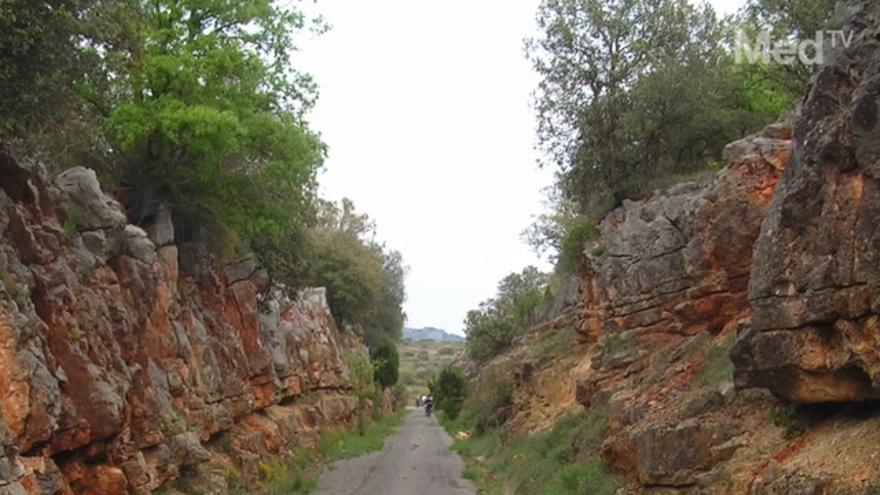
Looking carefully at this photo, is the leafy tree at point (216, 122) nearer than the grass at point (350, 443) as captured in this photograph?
Yes

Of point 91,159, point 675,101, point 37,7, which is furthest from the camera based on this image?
point 675,101

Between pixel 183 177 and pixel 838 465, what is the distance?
718 inches

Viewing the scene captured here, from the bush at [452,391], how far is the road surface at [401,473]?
19.9m

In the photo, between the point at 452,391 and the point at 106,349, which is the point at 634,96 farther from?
the point at 452,391

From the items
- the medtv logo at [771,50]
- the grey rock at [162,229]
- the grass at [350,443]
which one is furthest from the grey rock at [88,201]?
the grass at [350,443]

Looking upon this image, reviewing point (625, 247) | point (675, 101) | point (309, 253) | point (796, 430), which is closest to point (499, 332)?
point (309, 253)

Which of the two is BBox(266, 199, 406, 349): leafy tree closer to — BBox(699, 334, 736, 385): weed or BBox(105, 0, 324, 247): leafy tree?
BBox(105, 0, 324, 247): leafy tree

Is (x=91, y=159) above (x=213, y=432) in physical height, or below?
above

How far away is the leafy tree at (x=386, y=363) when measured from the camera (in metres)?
67.1

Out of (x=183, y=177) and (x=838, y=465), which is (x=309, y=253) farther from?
(x=838, y=465)

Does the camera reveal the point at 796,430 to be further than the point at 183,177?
No

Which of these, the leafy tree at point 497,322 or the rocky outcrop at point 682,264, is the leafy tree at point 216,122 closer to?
the rocky outcrop at point 682,264

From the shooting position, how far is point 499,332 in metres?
61.0

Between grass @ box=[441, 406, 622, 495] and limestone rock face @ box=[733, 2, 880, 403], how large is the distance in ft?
18.5
